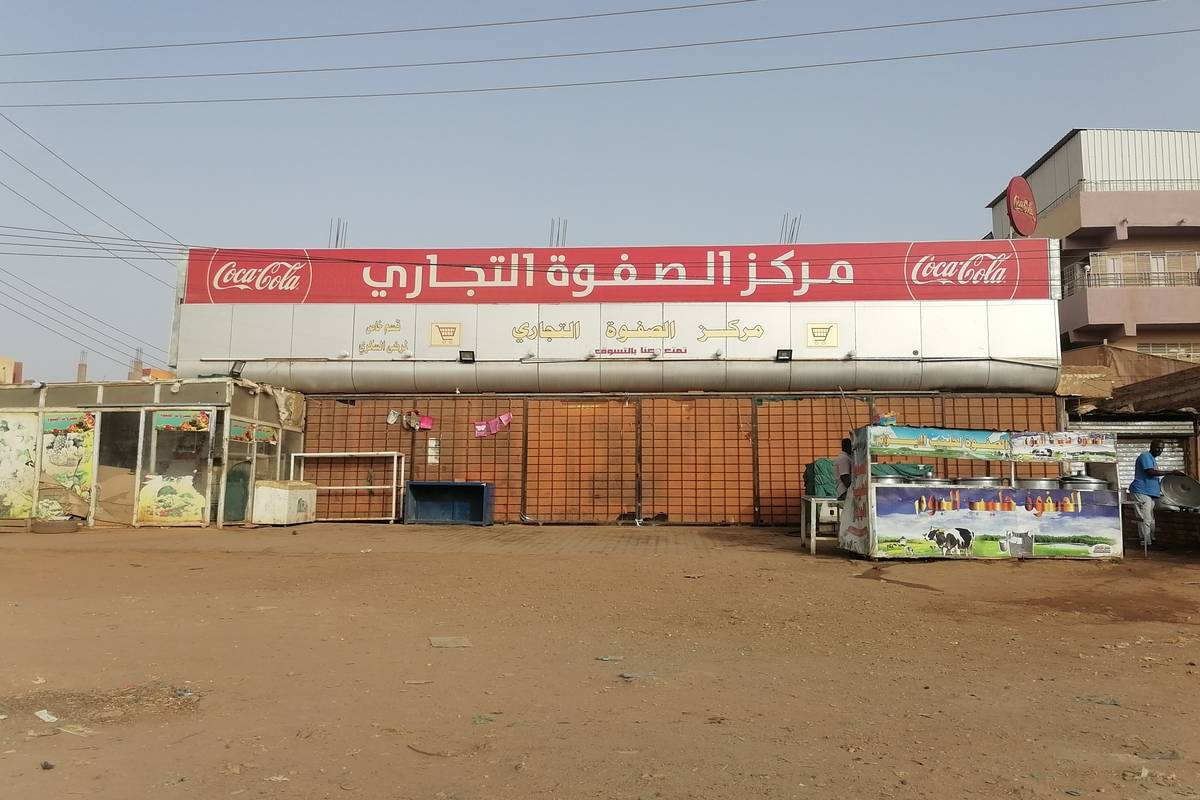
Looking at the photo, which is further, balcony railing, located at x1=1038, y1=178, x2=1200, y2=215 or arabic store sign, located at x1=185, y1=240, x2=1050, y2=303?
balcony railing, located at x1=1038, y1=178, x2=1200, y2=215

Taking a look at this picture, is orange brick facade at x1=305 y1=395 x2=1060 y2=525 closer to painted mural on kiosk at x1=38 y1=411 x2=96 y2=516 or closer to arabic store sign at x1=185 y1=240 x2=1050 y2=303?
arabic store sign at x1=185 y1=240 x2=1050 y2=303

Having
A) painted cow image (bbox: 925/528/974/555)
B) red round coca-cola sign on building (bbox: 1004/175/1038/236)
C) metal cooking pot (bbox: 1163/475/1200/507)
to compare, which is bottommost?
painted cow image (bbox: 925/528/974/555)

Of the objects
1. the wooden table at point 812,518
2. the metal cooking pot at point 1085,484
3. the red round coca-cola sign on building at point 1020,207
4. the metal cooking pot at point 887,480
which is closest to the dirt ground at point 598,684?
the metal cooking pot at point 1085,484

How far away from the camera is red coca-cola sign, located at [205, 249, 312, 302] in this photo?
19.0 metres

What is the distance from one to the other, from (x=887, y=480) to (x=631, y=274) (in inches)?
374

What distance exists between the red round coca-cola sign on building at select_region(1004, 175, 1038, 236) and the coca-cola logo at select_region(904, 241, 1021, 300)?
328cm

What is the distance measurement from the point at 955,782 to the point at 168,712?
12.5 feet

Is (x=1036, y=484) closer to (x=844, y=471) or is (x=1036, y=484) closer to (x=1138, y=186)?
(x=844, y=471)

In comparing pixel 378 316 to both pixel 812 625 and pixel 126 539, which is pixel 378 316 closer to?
pixel 126 539

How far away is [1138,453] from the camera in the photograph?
59.4ft

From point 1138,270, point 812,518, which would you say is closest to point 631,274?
point 812,518

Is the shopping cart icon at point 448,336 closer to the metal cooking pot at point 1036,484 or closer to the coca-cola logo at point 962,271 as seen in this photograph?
the coca-cola logo at point 962,271

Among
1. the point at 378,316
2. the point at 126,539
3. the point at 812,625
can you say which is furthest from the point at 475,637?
the point at 378,316

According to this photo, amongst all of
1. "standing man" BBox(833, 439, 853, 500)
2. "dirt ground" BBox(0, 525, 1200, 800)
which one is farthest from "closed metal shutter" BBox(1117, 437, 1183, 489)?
"dirt ground" BBox(0, 525, 1200, 800)
